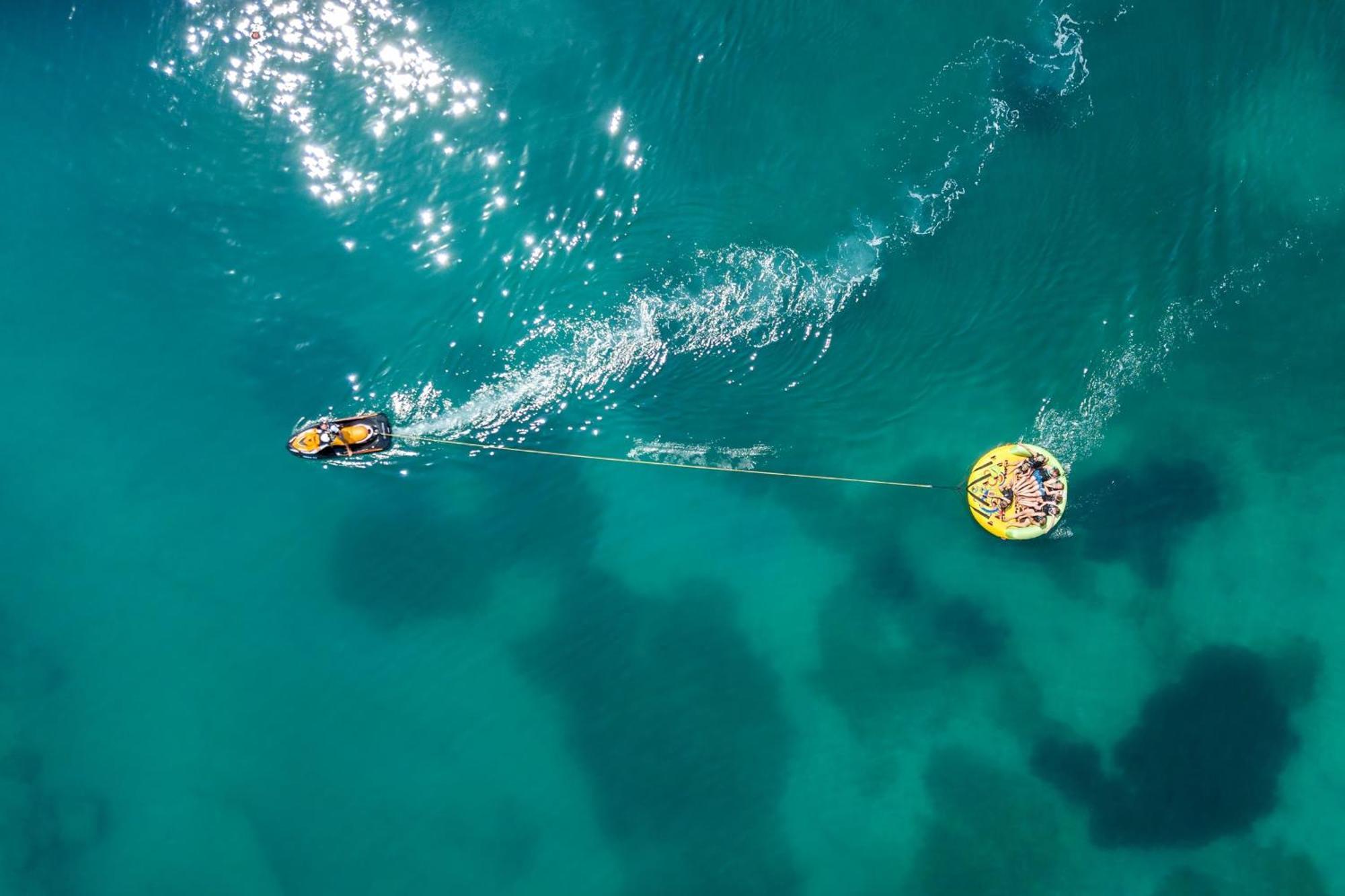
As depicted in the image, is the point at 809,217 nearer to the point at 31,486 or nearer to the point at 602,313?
the point at 602,313

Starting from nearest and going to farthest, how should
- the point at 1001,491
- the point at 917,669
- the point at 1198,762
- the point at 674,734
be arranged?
the point at 1001,491 < the point at 674,734 < the point at 1198,762 < the point at 917,669

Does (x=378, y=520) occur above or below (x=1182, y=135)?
below

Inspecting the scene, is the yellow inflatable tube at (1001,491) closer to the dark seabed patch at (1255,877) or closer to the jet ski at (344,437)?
the dark seabed patch at (1255,877)

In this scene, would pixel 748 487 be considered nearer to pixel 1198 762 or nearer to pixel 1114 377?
pixel 1114 377

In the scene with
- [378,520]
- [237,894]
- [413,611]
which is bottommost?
[237,894]

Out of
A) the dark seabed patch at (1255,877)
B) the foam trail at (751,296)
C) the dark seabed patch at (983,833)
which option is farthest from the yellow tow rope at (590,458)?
the dark seabed patch at (1255,877)

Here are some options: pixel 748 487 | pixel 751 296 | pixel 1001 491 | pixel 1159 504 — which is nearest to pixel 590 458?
pixel 748 487

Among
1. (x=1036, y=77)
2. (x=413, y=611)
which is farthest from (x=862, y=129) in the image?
(x=413, y=611)
